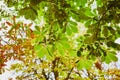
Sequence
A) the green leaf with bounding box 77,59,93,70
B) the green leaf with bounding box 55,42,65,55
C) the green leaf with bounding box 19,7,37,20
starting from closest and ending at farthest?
the green leaf with bounding box 19,7,37,20 → the green leaf with bounding box 55,42,65,55 → the green leaf with bounding box 77,59,93,70

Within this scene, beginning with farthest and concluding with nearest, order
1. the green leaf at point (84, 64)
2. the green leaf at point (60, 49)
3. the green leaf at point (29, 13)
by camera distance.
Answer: the green leaf at point (84, 64)
the green leaf at point (60, 49)
the green leaf at point (29, 13)

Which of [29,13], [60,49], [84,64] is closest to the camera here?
[29,13]

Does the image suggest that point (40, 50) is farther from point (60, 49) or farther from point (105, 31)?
point (105, 31)

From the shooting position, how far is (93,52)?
2.75 meters

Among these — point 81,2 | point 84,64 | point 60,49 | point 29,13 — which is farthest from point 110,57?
point 29,13

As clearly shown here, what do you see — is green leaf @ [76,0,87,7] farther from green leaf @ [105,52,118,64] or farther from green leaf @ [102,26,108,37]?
green leaf @ [105,52,118,64]

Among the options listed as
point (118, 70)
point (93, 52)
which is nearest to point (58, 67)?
point (118, 70)

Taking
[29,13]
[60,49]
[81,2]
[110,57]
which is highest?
[81,2]

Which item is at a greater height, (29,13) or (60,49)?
(29,13)

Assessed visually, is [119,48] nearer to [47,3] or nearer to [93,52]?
[93,52]

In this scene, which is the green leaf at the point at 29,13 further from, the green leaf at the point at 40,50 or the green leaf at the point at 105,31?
the green leaf at the point at 105,31

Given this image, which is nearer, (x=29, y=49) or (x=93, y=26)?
(x=93, y=26)

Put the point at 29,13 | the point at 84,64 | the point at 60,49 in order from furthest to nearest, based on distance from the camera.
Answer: the point at 84,64 < the point at 60,49 < the point at 29,13

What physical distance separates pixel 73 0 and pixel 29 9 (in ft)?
1.69
